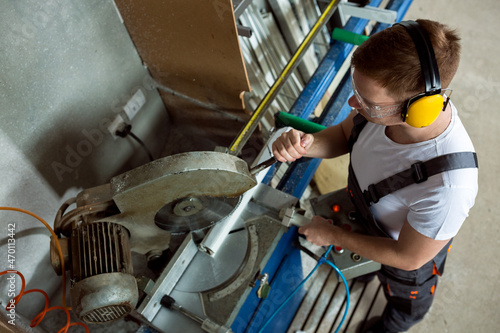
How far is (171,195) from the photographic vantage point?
3.74 ft

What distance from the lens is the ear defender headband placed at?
3.29 feet

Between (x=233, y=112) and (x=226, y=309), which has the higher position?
(x=233, y=112)

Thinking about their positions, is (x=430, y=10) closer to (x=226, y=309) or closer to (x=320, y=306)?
(x=320, y=306)

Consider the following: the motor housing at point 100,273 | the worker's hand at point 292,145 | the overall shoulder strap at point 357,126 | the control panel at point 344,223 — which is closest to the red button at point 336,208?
the control panel at point 344,223

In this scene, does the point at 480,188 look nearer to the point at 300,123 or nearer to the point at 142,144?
the point at 300,123

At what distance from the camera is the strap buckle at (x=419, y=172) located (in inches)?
47.4

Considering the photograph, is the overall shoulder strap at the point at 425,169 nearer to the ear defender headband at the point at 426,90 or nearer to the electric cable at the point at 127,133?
the ear defender headband at the point at 426,90

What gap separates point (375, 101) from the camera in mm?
1111

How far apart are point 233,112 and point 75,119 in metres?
0.82

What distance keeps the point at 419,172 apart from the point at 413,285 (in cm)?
69

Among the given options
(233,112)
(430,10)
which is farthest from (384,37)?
(430,10)

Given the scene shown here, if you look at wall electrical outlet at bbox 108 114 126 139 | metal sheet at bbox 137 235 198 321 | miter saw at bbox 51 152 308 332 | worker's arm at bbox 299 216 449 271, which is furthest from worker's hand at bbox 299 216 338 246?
wall electrical outlet at bbox 108 114 126 139

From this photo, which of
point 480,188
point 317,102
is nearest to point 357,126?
point 317,102

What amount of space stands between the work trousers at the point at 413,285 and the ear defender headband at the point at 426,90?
0.76 m
